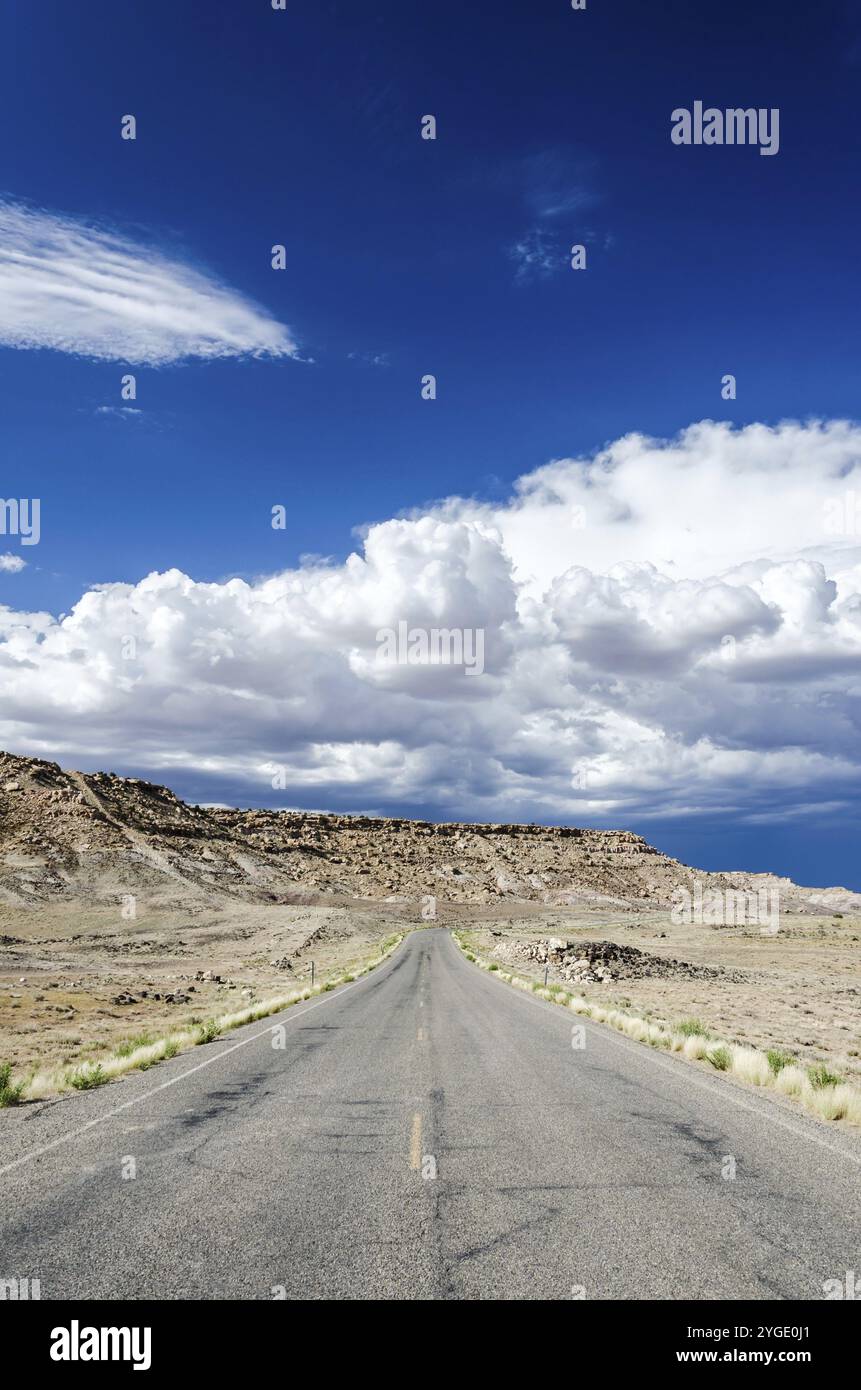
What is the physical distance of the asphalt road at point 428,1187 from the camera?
5.66 metres

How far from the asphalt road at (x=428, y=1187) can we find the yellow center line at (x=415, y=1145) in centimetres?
5

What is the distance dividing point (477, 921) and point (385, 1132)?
332 ft

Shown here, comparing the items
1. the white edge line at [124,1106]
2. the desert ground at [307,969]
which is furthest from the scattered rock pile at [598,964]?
the white edge line at [124,1106]

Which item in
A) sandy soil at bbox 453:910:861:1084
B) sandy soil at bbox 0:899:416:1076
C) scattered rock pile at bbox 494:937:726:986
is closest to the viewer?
sandy soil at bbox 453:910:861:1084

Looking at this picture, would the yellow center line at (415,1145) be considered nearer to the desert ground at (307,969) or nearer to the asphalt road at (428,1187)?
the asphalt road at (428,1187)

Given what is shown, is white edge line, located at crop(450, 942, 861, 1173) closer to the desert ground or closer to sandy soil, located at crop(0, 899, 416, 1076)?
the desert ground

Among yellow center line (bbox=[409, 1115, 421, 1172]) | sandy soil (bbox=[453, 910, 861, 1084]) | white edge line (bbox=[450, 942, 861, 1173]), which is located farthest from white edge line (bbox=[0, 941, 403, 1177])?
sandy soil (bbox=[453, 910, 861, 1084])

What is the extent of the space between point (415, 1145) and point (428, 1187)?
1.60 m

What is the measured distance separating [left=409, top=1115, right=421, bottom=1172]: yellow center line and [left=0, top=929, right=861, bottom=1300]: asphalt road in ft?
0.15

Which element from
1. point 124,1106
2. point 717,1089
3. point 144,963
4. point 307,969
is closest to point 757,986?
point 307,969

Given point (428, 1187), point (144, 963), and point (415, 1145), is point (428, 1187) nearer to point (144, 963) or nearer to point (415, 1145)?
point (415, 1145)

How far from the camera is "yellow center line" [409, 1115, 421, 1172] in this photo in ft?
27.5

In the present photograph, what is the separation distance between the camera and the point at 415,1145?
9.10 metres
